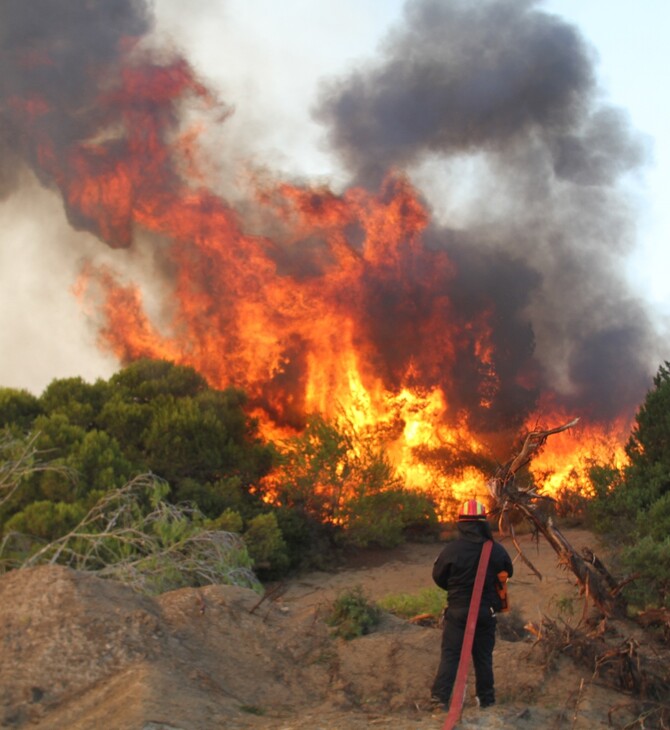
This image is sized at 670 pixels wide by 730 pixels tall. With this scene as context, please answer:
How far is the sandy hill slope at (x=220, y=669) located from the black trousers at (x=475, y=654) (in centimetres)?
16

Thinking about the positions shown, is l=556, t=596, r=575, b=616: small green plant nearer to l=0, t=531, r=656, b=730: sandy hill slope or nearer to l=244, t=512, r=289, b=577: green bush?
l=0, t=531, r=656, b=730: sandy hill slope

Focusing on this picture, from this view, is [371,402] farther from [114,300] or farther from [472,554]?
[472,554]

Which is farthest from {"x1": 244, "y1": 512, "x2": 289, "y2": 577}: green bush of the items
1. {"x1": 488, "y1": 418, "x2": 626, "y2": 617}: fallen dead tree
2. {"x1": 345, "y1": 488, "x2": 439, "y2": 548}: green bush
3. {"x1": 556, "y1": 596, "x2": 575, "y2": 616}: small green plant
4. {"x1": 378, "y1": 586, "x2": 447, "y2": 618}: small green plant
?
{"x1": 488, "y1": 418, "x2": 626, "y2": 617}: fallen dead tree

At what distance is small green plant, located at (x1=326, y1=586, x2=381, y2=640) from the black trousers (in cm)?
214

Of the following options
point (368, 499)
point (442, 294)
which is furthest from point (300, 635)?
point (442, 294)

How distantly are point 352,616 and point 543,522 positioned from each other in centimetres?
246

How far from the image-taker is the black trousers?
6.62 meters

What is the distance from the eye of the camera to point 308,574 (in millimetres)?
22188

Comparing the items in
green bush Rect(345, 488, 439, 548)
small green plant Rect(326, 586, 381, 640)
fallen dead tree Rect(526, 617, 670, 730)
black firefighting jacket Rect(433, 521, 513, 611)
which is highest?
green bush Rect(345, 488, 439, 548)

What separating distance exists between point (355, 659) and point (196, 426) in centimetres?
1580

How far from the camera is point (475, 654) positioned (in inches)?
262

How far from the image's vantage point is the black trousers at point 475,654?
21.7 feet

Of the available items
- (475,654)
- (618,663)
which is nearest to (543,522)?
(618,663)

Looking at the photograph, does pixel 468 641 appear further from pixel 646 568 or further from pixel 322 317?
pixel 322 317
